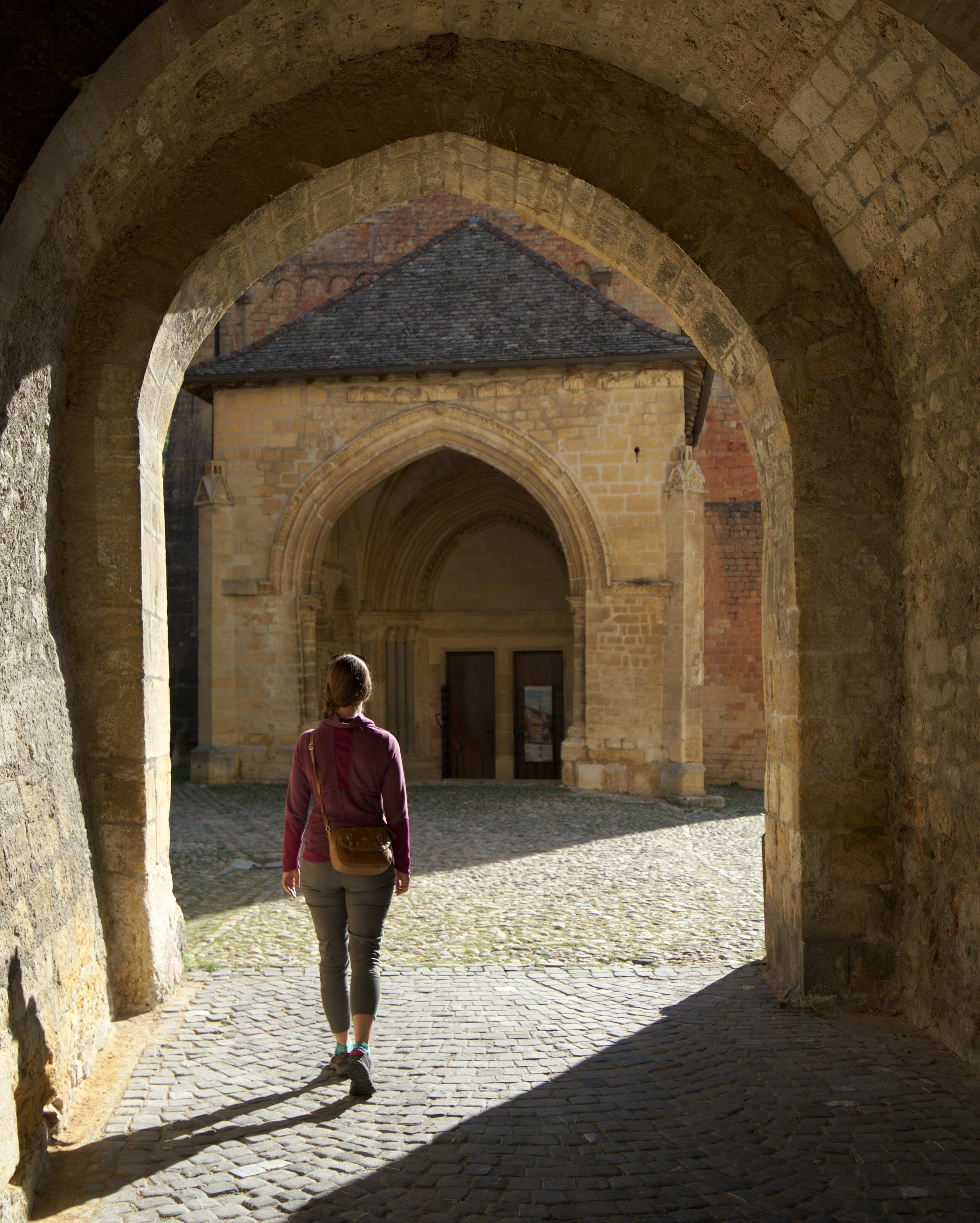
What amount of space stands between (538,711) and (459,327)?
7.56 m

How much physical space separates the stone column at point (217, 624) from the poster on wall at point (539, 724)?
6298 mm

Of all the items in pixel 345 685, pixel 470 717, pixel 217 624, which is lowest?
pixel 470 717

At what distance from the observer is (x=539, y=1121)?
10.6 ft

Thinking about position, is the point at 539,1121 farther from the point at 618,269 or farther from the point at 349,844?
the point at 618,269

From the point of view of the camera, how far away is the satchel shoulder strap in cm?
354

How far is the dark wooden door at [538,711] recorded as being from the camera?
735 inches

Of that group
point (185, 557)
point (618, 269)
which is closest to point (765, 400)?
point (618, 269)

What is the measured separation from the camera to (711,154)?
4297mm

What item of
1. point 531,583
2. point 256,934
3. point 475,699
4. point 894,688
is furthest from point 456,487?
point 894,688

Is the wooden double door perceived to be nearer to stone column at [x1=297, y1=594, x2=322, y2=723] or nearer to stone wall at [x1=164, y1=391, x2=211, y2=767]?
stone wall at [x1=164, y1=391, x2=211, y2=767]

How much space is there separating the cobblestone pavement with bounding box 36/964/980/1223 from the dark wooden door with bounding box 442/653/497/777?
14.2 metres

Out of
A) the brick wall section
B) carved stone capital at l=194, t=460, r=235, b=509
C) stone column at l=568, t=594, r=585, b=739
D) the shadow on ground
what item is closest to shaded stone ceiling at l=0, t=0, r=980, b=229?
the shadow on ground

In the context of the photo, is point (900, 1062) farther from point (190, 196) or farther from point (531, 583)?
point (531, 583)

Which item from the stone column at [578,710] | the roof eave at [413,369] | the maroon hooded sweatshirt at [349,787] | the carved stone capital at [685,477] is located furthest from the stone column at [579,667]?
the maroon hooded sweatshirt at [349,787]
